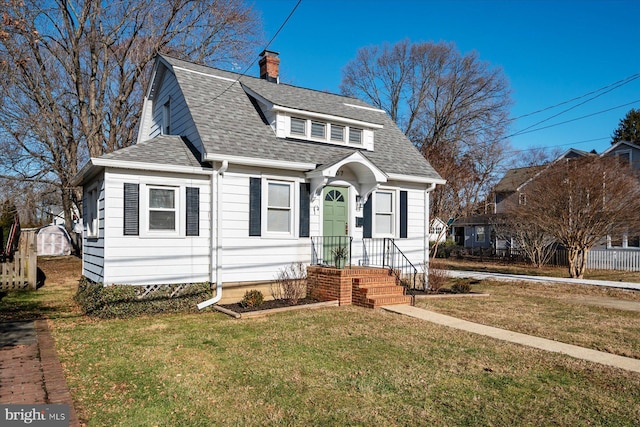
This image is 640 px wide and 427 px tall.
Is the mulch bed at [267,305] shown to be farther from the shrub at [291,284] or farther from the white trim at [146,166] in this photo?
the white trim at [146,166]

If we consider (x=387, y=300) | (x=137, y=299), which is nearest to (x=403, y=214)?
(x=387, y=300)

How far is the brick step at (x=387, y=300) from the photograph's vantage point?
35.7 ft

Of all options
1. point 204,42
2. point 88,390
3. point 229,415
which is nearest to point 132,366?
point 88,390

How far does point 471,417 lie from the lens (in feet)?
15.3

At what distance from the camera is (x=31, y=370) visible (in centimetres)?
614

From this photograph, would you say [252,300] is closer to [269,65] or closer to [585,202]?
[269,65]

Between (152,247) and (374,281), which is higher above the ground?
(152,247)

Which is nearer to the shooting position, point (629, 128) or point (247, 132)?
point (247, 132)

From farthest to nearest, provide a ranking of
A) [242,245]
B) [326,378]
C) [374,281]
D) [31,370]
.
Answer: [374,281], [242,245], [31,370], [326,378]

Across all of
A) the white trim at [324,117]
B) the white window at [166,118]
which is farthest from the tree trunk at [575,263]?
the white window at [166,118]

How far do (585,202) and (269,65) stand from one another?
1253 centimetres

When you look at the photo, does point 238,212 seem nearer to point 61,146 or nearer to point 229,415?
point 229,415

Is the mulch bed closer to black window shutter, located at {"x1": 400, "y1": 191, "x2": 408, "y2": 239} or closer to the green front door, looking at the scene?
the green front door

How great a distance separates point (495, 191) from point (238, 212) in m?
28.8
